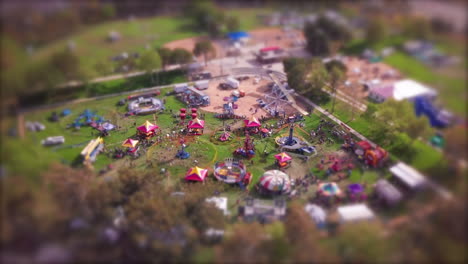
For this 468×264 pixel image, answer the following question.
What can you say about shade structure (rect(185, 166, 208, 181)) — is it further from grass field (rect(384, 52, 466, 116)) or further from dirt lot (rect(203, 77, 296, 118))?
grass field (rect(384, 52, 466, 116))

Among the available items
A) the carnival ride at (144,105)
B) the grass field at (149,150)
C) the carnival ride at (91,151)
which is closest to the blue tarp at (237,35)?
the carnival ride at (144,105)

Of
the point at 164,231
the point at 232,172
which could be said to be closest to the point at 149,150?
the point at 232,172

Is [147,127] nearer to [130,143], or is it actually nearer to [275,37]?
[130,143]

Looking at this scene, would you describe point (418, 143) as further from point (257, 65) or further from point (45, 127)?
point (45, 127)

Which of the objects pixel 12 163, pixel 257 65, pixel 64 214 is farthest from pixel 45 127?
pixel 257 65

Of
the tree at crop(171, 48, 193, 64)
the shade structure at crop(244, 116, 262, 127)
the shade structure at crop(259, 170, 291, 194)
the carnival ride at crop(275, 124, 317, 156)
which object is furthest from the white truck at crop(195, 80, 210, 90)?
the shade structure at crop(259, 170, 291, 194)

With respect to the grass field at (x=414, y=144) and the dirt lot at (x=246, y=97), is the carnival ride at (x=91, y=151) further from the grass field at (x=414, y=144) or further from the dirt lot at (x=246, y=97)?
→ the grass field at (x=414, y=144)
